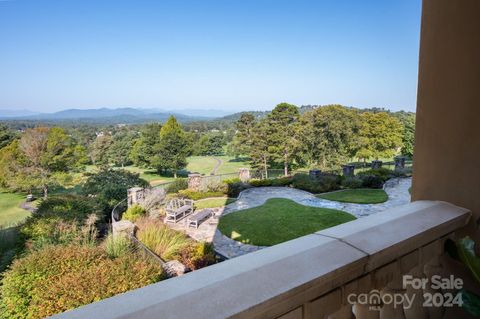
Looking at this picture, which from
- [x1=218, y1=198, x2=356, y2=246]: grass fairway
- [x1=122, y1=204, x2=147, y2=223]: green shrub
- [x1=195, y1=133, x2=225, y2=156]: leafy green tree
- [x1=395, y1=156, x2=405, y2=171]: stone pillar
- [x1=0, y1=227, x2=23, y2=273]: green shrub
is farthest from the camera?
[x1=195, y1=133, x2=225, y2=156]: leafy green tree

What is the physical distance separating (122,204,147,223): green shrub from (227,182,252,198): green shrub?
3.80 meters

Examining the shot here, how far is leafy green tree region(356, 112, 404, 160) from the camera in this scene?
19.8m

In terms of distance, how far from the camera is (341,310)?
0.68 meters

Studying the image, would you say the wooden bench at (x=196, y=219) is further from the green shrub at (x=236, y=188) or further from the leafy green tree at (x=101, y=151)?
the leafy green tree at (x=101, y=151)

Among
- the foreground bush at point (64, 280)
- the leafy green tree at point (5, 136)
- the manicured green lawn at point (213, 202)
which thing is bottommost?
the manicured green lawn at point (213, 202)

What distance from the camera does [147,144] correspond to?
22.5 meters

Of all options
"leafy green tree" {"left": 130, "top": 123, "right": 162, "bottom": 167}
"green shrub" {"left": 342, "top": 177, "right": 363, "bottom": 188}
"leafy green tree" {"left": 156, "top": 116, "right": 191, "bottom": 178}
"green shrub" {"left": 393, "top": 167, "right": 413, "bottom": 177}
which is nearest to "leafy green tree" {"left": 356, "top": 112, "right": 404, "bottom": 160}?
"green shrub" {"left": 393, "top": 167, "right": 413, "bottom": 177}

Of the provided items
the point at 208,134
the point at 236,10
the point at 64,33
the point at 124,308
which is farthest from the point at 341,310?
the point at 208,134

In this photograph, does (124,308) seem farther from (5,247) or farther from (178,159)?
(178,159)

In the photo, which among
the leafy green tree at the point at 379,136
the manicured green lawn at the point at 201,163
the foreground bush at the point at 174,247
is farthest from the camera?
the manicured green lawn at the point at 201,163

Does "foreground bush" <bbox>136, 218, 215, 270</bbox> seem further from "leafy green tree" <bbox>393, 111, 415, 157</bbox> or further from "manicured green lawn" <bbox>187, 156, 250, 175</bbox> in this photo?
"leafy green tree" <bbox>393, 111, 415, 157</bbox>

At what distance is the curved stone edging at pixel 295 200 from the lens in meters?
6.23

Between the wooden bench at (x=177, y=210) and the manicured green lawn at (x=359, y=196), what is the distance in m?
4.84

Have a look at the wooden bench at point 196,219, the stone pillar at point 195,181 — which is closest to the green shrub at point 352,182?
the stone pillar at point 195,181
